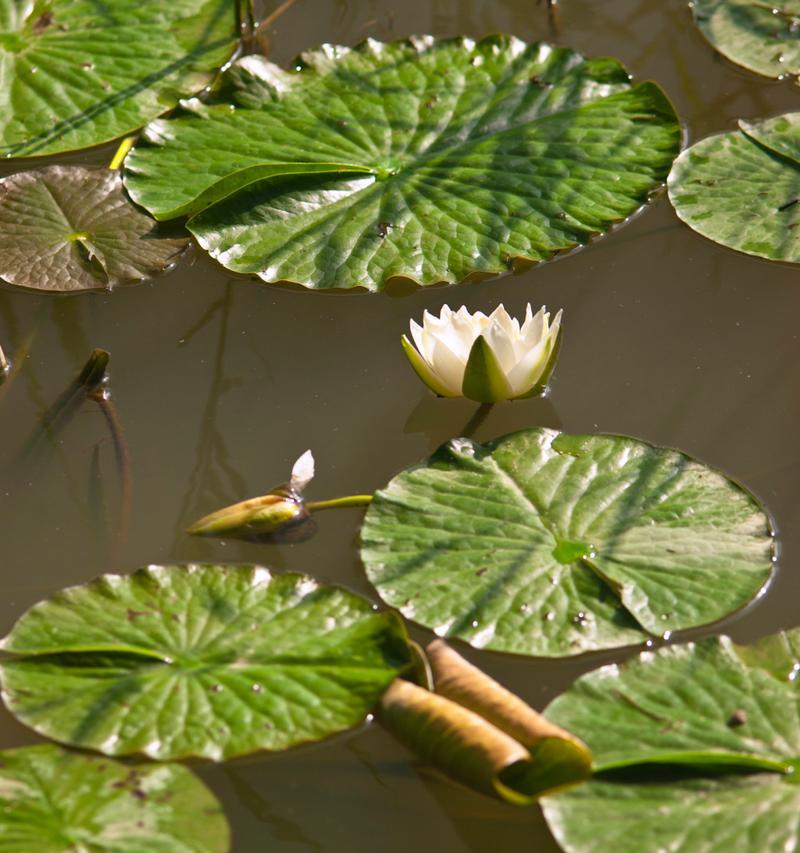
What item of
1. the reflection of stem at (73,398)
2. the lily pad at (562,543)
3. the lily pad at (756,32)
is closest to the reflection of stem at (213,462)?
the reflection of stem at (73,398)

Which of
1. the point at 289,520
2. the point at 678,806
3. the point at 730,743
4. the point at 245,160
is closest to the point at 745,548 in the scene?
the point at 730,743

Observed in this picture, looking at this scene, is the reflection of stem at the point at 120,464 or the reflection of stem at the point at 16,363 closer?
the reflection of stem at the point at 120,464

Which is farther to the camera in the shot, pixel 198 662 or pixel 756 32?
pixel 756 32

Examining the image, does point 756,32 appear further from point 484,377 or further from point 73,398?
point 73,398

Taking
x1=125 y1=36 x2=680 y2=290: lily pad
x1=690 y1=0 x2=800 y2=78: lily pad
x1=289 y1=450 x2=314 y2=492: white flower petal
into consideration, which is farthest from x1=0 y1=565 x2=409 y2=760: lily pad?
x1=690 y1=0 x2=800 y2=78: lily pad

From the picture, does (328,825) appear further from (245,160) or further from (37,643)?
(245,160)

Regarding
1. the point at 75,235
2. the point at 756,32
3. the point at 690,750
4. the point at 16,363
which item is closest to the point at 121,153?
the point at 75,235

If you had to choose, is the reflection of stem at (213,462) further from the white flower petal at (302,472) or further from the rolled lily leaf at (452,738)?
the rolled lily leaf at (452,738)

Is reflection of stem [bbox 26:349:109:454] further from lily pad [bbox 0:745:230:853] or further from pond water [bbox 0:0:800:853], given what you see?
lily pad [bbox 0:745:230:853]
